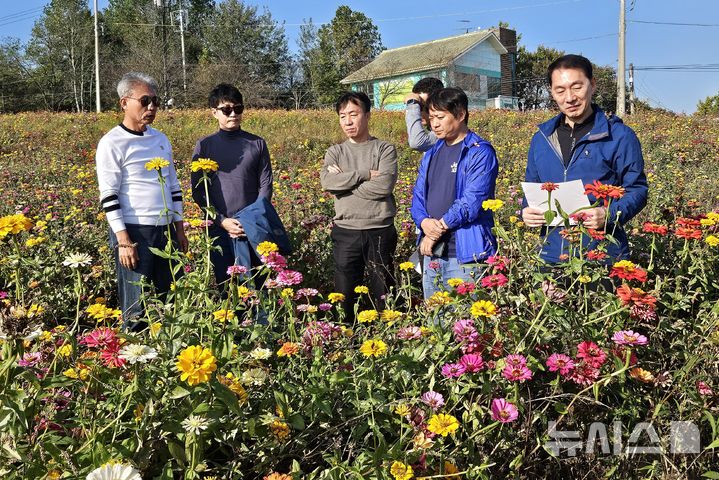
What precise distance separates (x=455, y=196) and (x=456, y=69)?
36727mm

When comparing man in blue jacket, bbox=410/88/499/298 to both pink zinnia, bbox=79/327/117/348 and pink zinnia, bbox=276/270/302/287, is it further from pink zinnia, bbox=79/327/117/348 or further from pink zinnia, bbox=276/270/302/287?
pink zinnia, bbox=79/327/117/348

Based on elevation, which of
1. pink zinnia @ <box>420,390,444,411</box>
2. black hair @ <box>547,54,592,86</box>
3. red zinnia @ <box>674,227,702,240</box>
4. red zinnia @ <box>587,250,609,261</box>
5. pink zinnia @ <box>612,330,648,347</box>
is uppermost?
black hair @ <box>547,54,592,86</box>

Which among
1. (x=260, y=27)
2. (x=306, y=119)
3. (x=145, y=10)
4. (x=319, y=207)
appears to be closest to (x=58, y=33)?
(x=145, y=10)

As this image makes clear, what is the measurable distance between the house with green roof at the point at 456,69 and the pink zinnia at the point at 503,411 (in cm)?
3445

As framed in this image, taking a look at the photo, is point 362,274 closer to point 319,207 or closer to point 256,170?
point 256,170

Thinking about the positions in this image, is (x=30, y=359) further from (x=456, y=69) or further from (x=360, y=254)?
(x=456, y=69)

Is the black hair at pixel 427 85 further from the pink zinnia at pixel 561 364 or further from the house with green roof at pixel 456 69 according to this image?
the house with green roof at pixel 456 69

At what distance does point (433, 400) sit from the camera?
137 centimetres

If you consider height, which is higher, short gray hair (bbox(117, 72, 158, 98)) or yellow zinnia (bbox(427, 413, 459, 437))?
short gray hair (bbox(117, 72, 158, 98))

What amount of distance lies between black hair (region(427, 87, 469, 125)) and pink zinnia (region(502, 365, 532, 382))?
5.82 feet

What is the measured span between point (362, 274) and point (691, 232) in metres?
1.94

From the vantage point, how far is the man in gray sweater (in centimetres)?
335

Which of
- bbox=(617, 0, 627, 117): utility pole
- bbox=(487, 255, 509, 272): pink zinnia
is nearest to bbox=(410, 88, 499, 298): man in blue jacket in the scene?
bbox=(487, 255, 509, 272): pink zinnia

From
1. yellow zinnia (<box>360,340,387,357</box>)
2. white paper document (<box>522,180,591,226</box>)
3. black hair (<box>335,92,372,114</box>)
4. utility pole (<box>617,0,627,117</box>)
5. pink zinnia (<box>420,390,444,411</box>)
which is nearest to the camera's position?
pink zinnia (<box>420,390,444,411</box>)
